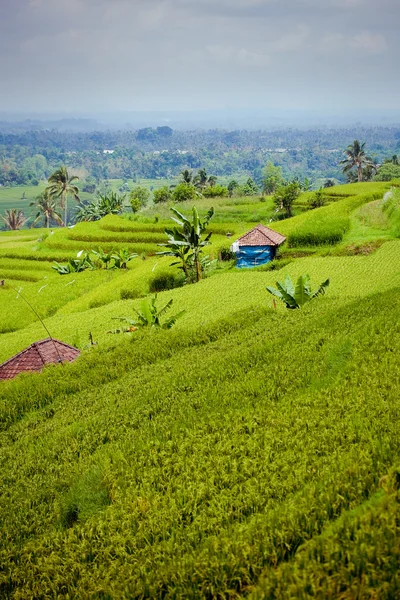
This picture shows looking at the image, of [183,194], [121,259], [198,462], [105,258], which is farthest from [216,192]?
[198,462]

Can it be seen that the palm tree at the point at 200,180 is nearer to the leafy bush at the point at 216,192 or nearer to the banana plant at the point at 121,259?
the leafy bush at the point at 216,192

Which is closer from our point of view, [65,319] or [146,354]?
[146,354]

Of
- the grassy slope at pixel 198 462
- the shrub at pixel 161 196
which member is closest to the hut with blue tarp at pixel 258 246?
the grassy slope at pixel 198 462

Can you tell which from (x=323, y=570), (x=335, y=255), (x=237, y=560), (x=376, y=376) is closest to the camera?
(x=323, y=570)

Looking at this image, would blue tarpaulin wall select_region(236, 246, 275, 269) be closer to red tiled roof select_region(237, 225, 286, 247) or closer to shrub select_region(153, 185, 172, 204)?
red tiled roof select_region(237, 225, 286, 247)

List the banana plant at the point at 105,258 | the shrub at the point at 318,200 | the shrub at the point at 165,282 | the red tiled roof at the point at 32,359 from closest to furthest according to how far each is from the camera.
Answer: the red tiled roof at the point at 32,359, the shrub at the point at 165,282, the banana plant at the point at 105,258, the shrub at the point at 318,200

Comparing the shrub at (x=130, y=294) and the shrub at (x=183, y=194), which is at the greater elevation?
the shrub at (x=183, y=194)

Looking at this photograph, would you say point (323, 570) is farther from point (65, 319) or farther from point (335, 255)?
point (335, 255)

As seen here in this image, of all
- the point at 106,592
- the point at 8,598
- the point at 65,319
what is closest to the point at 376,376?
the point at 106,592
